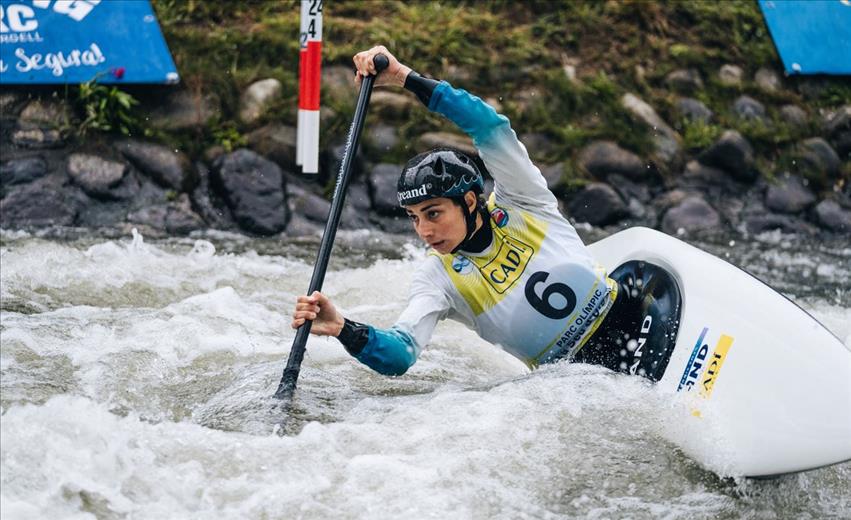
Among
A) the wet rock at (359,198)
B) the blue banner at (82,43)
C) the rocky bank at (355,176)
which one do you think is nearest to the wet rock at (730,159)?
the rocky bank at (355,176)

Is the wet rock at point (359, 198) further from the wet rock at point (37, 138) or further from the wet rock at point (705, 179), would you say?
the wet rock at point (705, 179)

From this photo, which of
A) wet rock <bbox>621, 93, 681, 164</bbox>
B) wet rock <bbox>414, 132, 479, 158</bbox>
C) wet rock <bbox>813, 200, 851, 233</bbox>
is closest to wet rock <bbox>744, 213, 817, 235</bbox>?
wet rock <bbox>813, 200, 851, 233</bbox>

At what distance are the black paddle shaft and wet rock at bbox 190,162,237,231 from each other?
138 inches

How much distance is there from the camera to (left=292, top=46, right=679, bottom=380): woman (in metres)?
4.09

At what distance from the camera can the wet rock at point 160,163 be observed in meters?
7.92

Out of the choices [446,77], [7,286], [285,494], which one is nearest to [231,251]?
[7,286]

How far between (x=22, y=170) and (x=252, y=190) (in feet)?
5.28

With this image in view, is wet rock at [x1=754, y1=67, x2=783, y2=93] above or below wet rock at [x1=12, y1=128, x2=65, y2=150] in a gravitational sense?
below

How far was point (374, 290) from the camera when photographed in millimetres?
6578

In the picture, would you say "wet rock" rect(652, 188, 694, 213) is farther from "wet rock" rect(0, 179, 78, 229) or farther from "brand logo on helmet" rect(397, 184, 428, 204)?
"brand logo on helmet" rect(397, 184, 428, 204)

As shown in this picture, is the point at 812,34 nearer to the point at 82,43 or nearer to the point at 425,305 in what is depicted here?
the point at 82,43

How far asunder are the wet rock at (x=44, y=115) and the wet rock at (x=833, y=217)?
596 cm

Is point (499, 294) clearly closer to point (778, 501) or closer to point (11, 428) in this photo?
point (778, 501)

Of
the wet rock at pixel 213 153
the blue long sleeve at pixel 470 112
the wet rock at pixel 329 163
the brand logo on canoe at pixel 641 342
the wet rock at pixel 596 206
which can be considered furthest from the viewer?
the wet rock at pixel 596 206
